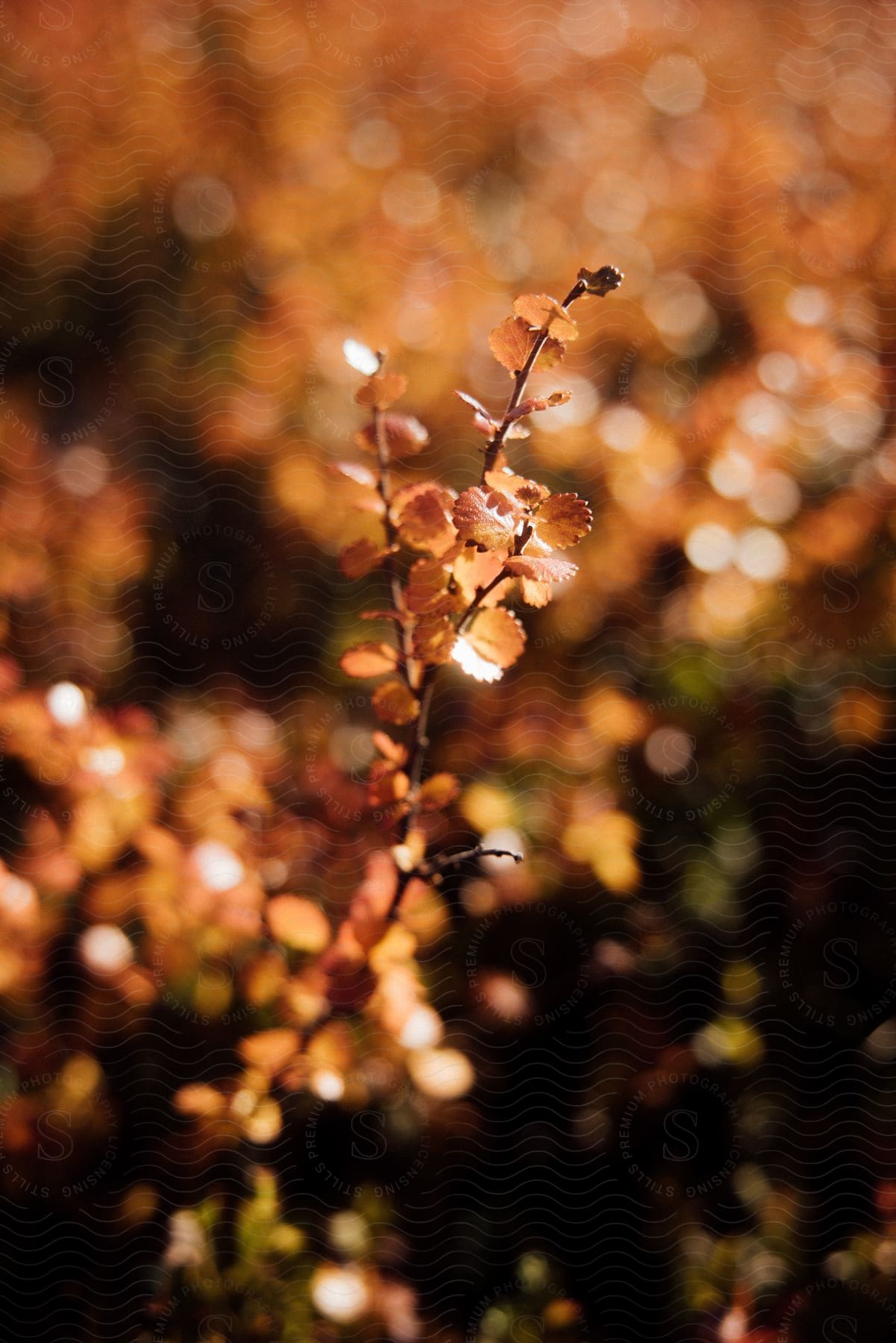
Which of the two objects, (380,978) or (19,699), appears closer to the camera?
(380,978)

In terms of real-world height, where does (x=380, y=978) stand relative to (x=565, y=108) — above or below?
below

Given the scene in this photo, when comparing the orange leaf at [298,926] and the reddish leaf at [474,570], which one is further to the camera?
the orange leaf at [298,926]

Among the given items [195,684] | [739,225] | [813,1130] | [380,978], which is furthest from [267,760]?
[739,225]

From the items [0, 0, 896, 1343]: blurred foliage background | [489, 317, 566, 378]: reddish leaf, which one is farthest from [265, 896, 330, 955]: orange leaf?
[489, 317, 566, 378]: reddish leaf

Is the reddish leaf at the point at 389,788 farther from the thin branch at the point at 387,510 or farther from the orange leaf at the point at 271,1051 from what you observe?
the orange leaf at the point at 271,1051

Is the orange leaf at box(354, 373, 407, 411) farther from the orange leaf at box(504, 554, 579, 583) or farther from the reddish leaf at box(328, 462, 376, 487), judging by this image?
the orange leaf at box(504, 554, 579, 583)

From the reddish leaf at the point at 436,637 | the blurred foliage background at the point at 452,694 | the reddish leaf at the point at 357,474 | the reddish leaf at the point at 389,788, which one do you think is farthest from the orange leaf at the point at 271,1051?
the reddish leaf at the point at 357,474

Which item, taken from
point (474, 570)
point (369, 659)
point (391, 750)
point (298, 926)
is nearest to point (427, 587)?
point (474, 570)

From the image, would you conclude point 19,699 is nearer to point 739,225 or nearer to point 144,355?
point 144,355
